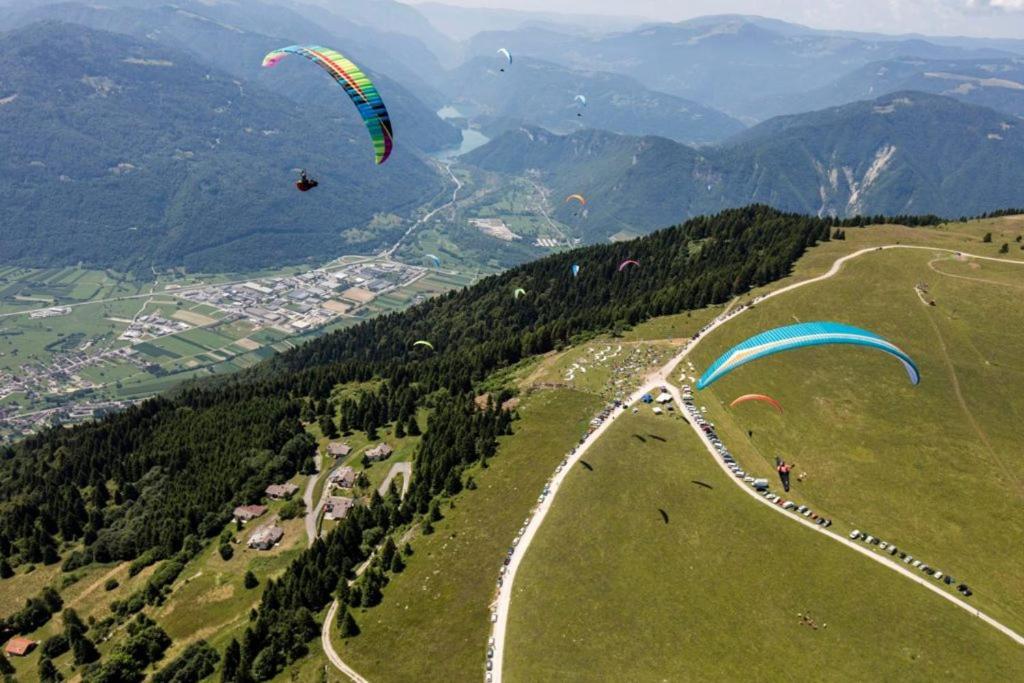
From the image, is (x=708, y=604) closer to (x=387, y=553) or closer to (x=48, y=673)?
(x=387, y=553)

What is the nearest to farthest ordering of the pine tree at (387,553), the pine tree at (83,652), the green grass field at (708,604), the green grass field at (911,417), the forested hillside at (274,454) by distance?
1. the green grass field at (708,604)
2. the green grass field at (911,417)
3. the pine tree at (387,553)
4. the pine tree at (83,652)
5. the forested hillside at (274,454)

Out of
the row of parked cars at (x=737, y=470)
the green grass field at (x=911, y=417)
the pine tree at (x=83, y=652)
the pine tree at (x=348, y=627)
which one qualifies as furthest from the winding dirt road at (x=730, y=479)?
the pine tree at (x=83, y=652)

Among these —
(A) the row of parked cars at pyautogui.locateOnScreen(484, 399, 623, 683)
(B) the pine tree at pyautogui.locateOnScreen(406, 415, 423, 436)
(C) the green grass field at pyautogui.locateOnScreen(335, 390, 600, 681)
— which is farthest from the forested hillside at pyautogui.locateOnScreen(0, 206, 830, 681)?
(A) the row of parked cars at pyautogui.locateOnScreen(484, 399, 623, 683)

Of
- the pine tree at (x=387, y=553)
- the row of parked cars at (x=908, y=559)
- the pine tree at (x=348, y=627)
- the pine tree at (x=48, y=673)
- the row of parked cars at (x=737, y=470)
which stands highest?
the row of parked cars at (x=737, y=470)

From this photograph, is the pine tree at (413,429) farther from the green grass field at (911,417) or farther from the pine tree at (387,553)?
the green grass field at (911,417)

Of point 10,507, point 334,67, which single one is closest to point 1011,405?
point 334,67
